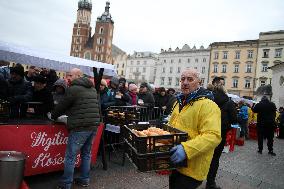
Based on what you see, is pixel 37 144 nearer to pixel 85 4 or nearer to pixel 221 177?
pixel 221 177

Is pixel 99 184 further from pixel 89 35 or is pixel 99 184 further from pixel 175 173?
pixel 89 35

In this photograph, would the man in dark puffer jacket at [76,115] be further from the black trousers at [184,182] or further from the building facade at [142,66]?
the building facade at [142,66]

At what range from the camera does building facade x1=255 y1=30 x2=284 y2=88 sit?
181ft

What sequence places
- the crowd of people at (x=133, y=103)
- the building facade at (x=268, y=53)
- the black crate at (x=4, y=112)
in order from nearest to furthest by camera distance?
the crowd of people at (x=133, y=103) → the black crate at (x=4, y=112) → the building facade at (x=268, y=53)

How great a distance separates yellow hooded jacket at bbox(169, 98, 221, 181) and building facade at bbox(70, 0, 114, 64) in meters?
103

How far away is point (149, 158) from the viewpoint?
283cm

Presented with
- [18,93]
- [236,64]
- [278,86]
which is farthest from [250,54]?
[18,93]

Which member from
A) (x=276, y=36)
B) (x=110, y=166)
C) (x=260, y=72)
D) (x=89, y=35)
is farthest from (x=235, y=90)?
(x=89, y=35)

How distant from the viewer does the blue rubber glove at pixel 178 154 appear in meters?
2.76

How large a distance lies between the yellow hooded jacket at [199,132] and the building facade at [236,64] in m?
60.1

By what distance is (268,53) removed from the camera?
5659 cm

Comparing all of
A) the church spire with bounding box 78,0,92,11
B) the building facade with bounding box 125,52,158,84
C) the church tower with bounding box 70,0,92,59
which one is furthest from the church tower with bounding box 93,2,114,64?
the building facade with bounding box 125,52,158,84

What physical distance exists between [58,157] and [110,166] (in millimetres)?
1618

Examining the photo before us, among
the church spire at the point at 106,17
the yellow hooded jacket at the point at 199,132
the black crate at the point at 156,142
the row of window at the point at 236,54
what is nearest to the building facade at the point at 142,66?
the church spire at the point at 106,17
